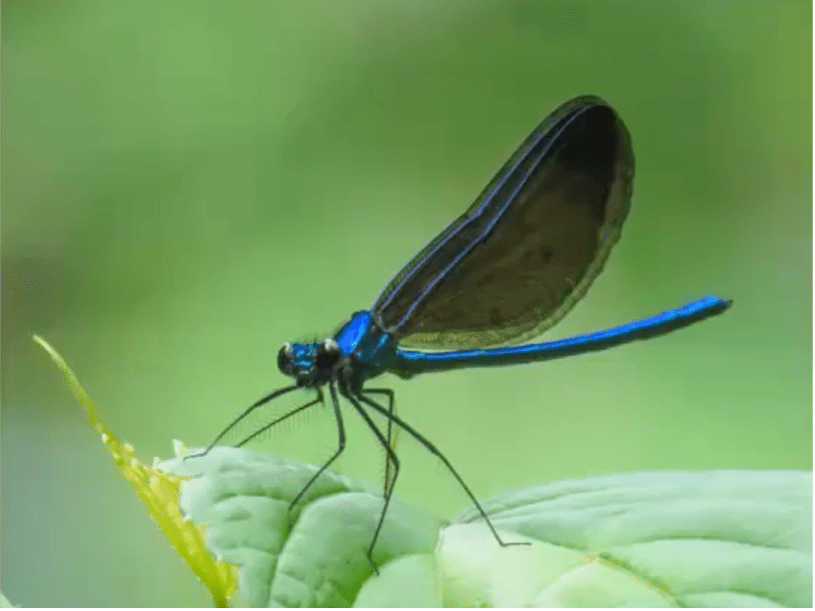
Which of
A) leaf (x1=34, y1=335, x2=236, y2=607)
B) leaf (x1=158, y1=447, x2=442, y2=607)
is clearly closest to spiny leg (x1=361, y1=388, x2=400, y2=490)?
leaf (x1=158, y1=447, x2=442, y2=607)

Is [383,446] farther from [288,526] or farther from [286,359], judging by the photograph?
[288,526]

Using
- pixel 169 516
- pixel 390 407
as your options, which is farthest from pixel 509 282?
pixel 169 516

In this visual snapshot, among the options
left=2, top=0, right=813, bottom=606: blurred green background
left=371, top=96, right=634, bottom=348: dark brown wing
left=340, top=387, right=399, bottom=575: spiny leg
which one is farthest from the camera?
left=2, top=0, right=813, bottom=606: blurred green background

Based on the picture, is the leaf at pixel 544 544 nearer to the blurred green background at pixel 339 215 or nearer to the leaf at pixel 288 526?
the leaf at pixel 288 526

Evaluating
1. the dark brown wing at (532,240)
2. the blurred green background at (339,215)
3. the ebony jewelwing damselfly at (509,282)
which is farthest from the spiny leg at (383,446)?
the blurred green background at (339,215)

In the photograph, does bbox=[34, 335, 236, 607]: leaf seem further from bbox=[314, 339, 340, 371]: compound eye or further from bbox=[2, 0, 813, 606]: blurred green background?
bbox=[2, 0, 813, 606]: blurred green background

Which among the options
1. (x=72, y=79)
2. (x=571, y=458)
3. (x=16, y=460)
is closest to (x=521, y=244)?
(x=571, y=458)
